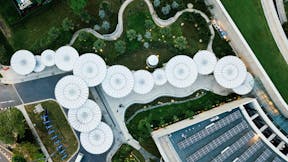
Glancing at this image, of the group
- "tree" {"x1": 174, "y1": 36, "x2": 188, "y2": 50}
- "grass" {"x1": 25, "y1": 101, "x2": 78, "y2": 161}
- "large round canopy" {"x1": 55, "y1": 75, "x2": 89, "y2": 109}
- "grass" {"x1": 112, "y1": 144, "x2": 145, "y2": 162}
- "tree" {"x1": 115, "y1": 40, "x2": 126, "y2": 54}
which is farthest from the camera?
"grass" {"x1": 25, "y1": 101, "x2": 78, "y2": 161}

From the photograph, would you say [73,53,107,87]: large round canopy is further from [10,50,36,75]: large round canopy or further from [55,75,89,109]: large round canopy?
[10,50,36,75]: large round canopy

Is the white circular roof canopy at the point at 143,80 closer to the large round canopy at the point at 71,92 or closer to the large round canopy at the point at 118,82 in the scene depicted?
the large round canopy at the point at 118,82

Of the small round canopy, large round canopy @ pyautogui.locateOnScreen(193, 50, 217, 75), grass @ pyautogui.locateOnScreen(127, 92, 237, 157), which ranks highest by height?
the small round canopy

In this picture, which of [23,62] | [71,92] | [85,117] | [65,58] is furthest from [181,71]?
[23,62]

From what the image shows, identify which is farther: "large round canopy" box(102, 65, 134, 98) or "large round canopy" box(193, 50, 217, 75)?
"large round canopy" box(193, 50, 217, 75)

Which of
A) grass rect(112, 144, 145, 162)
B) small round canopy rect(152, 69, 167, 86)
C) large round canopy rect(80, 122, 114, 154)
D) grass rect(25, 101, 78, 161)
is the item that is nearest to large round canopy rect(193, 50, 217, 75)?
small round canopy rect(152, 69, 167, 86)
